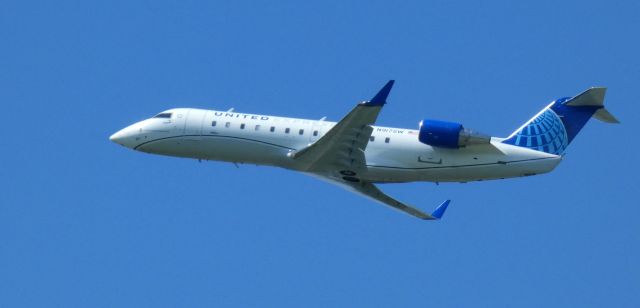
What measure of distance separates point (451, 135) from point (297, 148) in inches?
239

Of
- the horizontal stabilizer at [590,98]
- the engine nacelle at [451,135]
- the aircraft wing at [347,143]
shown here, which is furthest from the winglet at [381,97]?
the horizontal stabilizer at [590,98]

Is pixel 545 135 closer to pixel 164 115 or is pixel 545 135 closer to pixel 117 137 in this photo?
pixel 164 115

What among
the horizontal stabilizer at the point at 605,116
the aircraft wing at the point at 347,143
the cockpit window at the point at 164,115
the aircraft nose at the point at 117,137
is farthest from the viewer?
the aircraft nose at the point at 117,137

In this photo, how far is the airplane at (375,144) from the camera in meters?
41.3

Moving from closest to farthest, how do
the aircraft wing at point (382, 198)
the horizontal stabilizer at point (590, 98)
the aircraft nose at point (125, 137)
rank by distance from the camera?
the horizontal stabilizer at point (590, 98) < the aircraft wing at point (382, 198) < the aircraft nose at point (125, 137)

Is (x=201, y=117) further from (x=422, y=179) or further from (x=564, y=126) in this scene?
(x=564, y=126)

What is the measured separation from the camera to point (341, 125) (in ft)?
134

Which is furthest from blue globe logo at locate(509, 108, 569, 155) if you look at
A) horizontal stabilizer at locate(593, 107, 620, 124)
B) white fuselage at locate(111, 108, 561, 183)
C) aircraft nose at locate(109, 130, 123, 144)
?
aircraft nose at locate(109, 130, 123, 144)

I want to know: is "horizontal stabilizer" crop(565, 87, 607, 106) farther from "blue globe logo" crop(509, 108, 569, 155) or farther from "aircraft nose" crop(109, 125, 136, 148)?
"aircraft nose" crop(109, 125, 136, 148)

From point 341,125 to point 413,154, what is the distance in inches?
119

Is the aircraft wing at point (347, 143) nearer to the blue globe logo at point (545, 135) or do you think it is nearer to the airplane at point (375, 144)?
the airplane at point (375, 144)

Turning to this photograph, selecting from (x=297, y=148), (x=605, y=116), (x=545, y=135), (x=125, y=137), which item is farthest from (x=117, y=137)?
(x=605, y=116)

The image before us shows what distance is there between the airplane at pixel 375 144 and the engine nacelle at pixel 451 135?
0.12 feet

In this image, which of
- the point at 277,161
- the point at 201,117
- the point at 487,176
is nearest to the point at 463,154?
the point at 487,176
